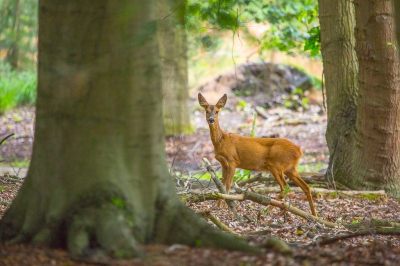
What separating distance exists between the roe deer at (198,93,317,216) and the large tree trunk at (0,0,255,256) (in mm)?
3994

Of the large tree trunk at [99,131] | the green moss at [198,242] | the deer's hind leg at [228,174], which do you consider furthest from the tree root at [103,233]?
the deer's hind leg at [228,174]

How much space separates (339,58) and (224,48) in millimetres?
16534

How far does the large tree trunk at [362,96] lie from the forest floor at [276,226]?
20.5 inches

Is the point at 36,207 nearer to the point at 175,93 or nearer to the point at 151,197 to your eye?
the point at 151,197

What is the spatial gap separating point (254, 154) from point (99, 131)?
4527 mm

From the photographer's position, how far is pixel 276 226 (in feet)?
18.7

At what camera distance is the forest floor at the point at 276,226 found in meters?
3.68

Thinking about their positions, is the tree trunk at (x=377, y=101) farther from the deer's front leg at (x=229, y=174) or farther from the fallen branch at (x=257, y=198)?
the fallen branch at (x=257, y=198)

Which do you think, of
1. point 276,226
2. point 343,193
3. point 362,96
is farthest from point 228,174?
point 276,226

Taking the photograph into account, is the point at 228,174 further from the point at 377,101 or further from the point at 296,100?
the point at 296,100

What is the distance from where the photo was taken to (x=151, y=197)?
13.1 ft

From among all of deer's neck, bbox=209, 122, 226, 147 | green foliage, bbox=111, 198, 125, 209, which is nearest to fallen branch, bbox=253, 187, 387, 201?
deer's neck, bbox=209, 122, 226, 147

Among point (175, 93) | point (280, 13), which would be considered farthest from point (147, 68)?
point (175, 93)

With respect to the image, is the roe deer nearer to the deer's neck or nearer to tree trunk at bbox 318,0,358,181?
the deer's neck
